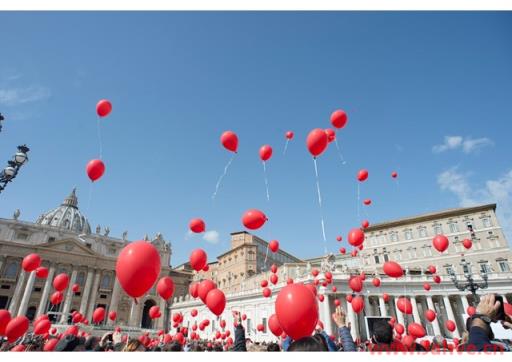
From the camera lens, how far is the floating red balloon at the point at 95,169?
802cm

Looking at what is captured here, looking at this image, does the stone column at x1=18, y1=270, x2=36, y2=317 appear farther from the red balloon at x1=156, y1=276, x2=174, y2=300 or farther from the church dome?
the red balloon at x1=156, y1=276, x2=174, y2=300

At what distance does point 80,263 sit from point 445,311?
61.9 meters

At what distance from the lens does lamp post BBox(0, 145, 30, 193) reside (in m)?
9.23

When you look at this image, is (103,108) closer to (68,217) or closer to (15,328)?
(15,328)

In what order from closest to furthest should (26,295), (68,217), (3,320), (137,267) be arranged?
(137,267)
(3,320)
(26,295)
(68,217)

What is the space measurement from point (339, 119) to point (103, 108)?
7604 millimetres

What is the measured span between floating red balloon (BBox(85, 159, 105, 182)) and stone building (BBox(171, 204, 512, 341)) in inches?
955

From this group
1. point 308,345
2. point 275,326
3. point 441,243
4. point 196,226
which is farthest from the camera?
point 441,243

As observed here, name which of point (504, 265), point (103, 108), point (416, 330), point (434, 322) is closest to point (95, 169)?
point (103, 108)

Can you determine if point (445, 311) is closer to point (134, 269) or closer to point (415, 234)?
point (415, 234)

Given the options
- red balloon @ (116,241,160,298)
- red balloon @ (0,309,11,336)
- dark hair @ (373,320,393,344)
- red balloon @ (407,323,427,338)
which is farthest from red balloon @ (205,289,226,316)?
red balloon @ (407,323,427,338)

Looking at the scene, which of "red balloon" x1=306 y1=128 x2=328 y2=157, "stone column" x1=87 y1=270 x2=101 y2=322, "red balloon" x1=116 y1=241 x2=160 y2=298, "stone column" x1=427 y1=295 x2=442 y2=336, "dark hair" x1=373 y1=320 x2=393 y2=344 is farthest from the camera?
"stone column" x1=87 y1=270 x2=101 y2=322

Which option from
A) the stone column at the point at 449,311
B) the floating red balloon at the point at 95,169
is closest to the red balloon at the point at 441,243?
the floating red balloon at the point at 95,169

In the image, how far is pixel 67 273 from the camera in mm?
51969
